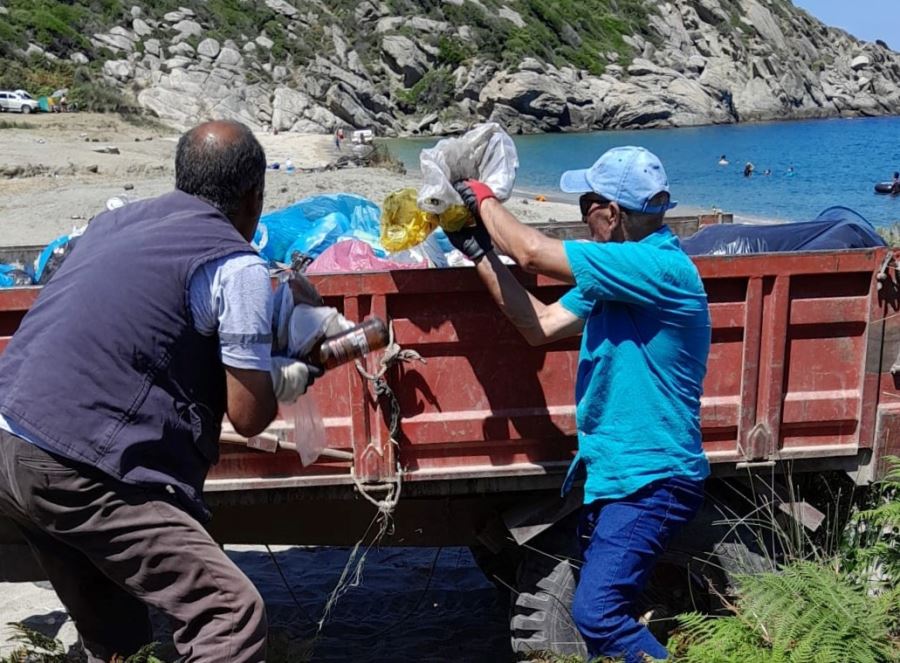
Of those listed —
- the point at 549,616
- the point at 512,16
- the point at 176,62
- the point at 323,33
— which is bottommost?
the point at 549,616

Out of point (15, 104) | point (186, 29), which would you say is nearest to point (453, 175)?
point (15, 104)

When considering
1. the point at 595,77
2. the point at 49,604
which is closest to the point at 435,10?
the point at 595,77

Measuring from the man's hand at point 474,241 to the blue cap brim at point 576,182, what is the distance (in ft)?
1.04

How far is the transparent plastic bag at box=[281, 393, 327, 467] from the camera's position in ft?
10.4

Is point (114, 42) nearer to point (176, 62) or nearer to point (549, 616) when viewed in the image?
point (176, 62)

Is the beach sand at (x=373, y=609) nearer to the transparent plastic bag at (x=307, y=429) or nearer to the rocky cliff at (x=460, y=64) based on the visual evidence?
the transparent plastic bag at (x=307, y=429)

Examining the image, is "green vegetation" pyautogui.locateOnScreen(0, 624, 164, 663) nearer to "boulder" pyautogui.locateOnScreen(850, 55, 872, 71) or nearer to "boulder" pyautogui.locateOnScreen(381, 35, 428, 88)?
"boulder" pyautogui.locateOnScreen(381, 35, 428, 88)

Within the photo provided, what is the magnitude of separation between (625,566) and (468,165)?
146cm

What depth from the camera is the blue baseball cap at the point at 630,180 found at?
3049 mm

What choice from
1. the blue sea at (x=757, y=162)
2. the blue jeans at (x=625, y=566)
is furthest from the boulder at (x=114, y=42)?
the blue jeans at (x=625, y=566)

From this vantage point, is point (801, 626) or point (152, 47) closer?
point (801, 626)

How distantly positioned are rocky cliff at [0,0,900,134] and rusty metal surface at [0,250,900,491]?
44871mm

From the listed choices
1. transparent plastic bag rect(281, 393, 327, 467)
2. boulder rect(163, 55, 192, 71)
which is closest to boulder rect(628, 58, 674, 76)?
boulder rect(163, 55, 192, 71)

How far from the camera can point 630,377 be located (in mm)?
3025
